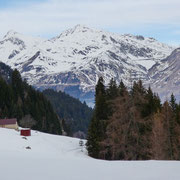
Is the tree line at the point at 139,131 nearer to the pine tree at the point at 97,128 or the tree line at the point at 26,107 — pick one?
the pine tree at the point at 97,128

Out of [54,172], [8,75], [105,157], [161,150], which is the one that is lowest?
[105,157]

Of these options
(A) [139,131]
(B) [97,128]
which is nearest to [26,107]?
(B) [97,128]

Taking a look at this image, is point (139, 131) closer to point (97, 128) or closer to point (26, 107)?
point (97, 128)

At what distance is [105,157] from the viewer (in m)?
42.0

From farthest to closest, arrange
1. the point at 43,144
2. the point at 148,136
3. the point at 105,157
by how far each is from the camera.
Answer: the point at 43,144
the point at 105,157
the point at 148,136

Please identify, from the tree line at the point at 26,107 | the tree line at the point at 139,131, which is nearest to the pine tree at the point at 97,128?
the tree line at the point at 139,131

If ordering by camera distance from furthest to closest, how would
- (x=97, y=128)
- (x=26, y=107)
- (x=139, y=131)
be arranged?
(x=26, y=107) → (x=97, y=128) → (x=139, y=131)

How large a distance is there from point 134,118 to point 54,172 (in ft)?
60.6

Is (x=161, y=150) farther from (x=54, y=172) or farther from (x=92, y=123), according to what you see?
(x=54, y=172)

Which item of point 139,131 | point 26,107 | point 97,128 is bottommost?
point 97,128

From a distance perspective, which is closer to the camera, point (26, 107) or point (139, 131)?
point (139, 131)

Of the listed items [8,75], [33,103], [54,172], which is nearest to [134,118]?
[54,172]

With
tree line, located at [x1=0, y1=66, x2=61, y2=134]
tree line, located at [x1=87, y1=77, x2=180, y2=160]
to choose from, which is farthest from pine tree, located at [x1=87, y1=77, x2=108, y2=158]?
tree line, located at [x1=0, y1=66, x2=61, y2=134]

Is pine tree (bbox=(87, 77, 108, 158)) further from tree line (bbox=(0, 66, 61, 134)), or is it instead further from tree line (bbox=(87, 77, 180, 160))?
tree line (bbox=(0, 66, 61, 134))
